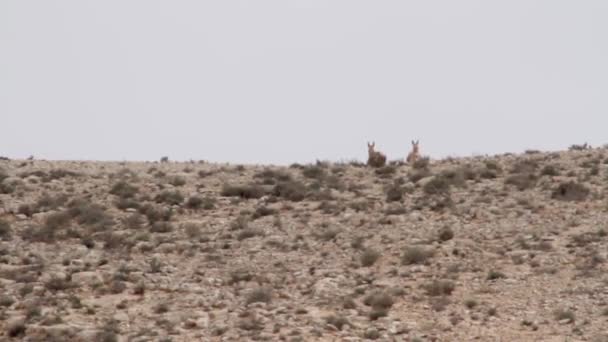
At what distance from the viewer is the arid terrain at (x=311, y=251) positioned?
Answer: 17.6 metres

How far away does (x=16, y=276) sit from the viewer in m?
20.4

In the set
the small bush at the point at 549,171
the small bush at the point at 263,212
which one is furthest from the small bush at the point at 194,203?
the small bush at the point at 549,171

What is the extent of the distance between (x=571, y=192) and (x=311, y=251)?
757 cm

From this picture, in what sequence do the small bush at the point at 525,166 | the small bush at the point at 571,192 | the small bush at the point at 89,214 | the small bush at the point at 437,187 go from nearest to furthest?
the small bush at the point at 89,214
the small bush at the point at 571,192
the small bush at the point at 437,187
the small bush at the point at 525,166

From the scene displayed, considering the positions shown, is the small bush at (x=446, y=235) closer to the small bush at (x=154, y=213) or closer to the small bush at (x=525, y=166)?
the small bush at (x=525, y=166)

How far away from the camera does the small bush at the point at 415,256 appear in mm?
21125

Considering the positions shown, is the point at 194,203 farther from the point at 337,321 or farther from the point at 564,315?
the point at 564,315

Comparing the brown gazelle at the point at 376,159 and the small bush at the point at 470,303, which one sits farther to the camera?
the brown gazelle at the point at 376,159

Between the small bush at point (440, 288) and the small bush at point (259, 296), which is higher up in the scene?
the small bush at point (440, 288)

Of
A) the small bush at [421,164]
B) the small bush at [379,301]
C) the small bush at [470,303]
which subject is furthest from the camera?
the small bush at [421,164]

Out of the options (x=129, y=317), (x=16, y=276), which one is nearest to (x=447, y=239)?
(x=129, y=317)

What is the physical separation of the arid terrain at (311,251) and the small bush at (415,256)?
25 millimetres

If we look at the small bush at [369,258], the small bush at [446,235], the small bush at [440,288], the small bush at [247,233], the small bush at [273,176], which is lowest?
the small bush at [440,288]

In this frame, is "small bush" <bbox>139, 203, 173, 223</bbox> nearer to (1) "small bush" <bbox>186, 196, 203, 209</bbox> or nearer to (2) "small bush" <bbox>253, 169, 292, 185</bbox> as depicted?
(1) "small bush" <bbox>186, 196, 203, 209</bbox>
